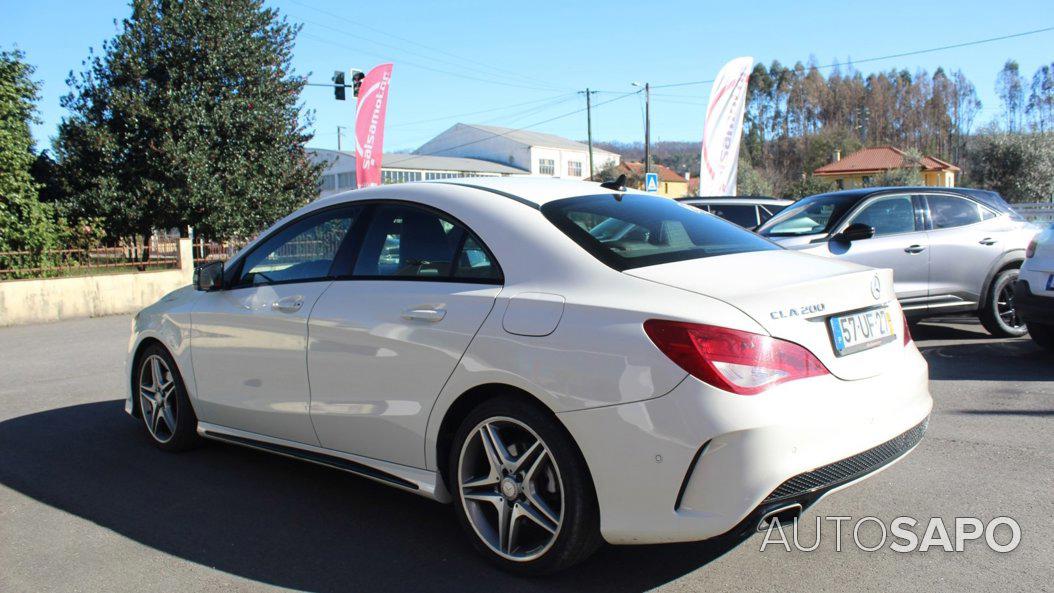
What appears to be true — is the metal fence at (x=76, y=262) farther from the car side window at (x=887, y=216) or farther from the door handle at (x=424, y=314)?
the door handle at (x=424, y=314)

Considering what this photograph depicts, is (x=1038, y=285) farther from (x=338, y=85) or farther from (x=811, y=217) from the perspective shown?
(x=338, y=85)

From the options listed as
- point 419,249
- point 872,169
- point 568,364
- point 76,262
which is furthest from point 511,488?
point 872,169

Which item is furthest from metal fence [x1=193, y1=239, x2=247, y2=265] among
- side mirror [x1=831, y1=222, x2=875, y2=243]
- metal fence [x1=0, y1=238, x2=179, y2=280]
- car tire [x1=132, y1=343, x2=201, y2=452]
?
side mirror [x1=831, y1=222, x2=875, y2=243]

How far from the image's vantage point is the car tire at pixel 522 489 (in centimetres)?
304

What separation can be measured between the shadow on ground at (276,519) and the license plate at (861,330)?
106 cm

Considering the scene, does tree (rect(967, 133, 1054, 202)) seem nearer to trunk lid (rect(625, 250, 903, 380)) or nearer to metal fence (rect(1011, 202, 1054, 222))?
metal fence (rect(1011, 202, 1054, 222))

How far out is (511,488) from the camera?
3.25 meters

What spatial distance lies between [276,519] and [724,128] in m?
19.9

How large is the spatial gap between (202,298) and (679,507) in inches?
130

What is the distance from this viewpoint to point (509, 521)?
10.9 ft

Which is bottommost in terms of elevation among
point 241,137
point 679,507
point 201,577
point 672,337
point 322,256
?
point 201,577

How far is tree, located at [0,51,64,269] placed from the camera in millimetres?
15633

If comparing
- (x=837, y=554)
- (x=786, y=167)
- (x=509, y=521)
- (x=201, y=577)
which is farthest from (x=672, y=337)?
(x=786, y=167)

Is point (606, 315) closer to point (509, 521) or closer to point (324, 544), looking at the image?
point (509, 521)
